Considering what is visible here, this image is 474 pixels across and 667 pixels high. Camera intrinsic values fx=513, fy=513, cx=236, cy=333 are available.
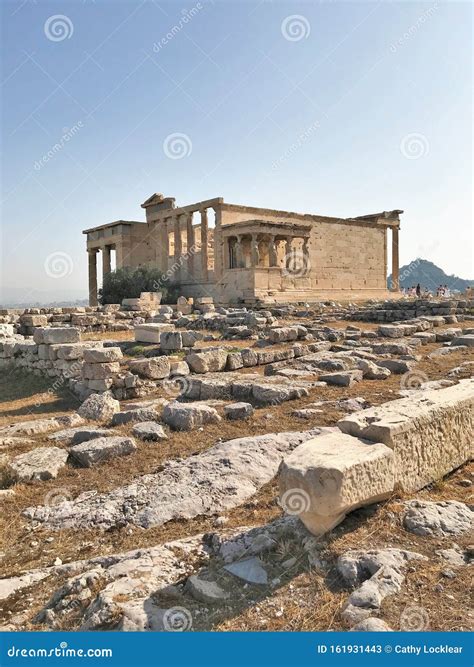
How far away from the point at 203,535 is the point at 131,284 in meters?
26.1

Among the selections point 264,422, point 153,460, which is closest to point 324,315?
point 264,422

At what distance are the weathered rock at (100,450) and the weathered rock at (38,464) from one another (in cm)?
17

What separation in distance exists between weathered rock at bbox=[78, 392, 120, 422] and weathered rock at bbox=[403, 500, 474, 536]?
15.7 feet

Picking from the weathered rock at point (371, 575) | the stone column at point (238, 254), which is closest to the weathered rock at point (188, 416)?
the weathered rock at point (371, 575)

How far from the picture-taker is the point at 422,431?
4.06 metres

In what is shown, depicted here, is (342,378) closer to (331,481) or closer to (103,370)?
(103,370)

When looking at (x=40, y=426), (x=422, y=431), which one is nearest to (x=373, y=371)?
(x=422, y=431)

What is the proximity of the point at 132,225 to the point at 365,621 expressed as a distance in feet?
106

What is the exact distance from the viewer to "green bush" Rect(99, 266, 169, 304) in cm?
2864

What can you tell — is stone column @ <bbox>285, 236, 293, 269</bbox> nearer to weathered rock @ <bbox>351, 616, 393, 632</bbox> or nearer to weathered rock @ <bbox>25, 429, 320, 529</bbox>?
weathered rock @ <bbox>25, 429, 320, 529</bbox>

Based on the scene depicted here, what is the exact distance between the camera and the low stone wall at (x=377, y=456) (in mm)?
3172

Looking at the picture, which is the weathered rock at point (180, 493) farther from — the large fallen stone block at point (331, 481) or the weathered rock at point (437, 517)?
the weathered rock at point (437, 517)

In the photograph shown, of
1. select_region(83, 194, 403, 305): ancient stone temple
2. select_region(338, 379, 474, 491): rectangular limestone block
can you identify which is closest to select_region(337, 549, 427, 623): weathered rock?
select_region(338, 379, 474, 491): rectangular limestone block

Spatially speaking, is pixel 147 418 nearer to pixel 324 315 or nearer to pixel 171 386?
pixel 171 386
